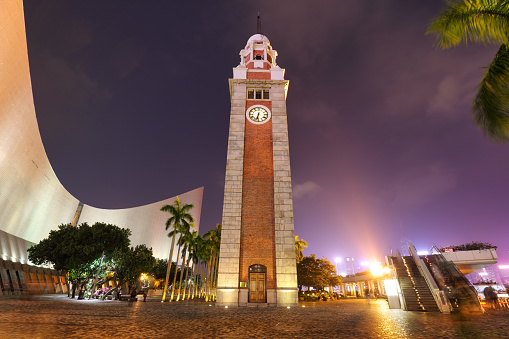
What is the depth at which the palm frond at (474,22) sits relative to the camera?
5.95 metres

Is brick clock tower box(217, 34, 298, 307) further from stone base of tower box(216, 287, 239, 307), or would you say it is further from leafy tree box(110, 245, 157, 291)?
leafy tree box(110, 245, 157, 291)

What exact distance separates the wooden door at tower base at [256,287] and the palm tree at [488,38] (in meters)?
16.6

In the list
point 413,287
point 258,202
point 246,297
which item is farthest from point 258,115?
point 413,287

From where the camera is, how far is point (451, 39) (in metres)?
6.65

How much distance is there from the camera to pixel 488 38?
622 centimetres

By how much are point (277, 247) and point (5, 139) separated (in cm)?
3150

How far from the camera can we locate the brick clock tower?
19312 mm

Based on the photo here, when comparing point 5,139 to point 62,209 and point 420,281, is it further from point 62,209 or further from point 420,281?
point 420,281

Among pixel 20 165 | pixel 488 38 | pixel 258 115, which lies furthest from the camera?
pixel 20 165

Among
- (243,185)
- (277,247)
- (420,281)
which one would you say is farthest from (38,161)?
(420,281)

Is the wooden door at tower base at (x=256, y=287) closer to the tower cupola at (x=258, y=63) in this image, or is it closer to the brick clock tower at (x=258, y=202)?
the brick clock tower at (x=258, y=202)

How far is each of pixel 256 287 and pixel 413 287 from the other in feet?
33.0

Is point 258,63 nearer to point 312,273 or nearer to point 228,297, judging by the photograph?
point 228,297

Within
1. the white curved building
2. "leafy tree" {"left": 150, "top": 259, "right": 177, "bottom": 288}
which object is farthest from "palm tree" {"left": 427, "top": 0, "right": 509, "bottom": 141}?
"leafy tree" {"left": 150, "top": 259, "right": 177, "bottom": 288}
